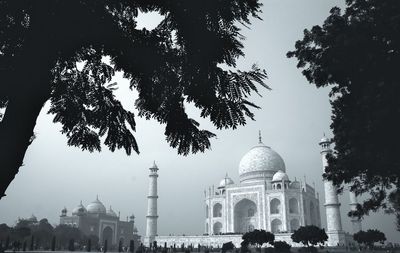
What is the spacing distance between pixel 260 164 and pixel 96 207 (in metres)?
33.8

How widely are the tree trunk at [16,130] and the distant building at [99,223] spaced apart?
2555 inches

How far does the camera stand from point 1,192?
2.59 meters

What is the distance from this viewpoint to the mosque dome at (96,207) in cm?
7106

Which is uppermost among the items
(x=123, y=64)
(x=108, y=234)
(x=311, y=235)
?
(x=123, y=64)

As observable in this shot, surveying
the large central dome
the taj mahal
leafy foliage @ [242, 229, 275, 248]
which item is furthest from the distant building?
leafy foliage @ [242, 229, 275, 248]

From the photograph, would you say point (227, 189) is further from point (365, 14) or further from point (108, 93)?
→ point (108, 93)

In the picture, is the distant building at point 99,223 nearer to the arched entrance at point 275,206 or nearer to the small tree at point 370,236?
the arched entrance at point 275,206

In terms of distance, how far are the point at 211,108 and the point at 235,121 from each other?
0.71 ft

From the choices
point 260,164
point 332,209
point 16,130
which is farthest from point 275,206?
point 16,130

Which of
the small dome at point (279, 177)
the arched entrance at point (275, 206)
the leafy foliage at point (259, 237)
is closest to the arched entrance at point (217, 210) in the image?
the arched entrance at point (275, 206)

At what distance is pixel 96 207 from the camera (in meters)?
71.9

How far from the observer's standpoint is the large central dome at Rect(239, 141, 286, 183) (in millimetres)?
56531

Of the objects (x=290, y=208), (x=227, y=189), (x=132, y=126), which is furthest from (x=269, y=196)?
(x=132, y=126)

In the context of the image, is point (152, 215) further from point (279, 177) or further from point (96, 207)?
point (96, 207)
